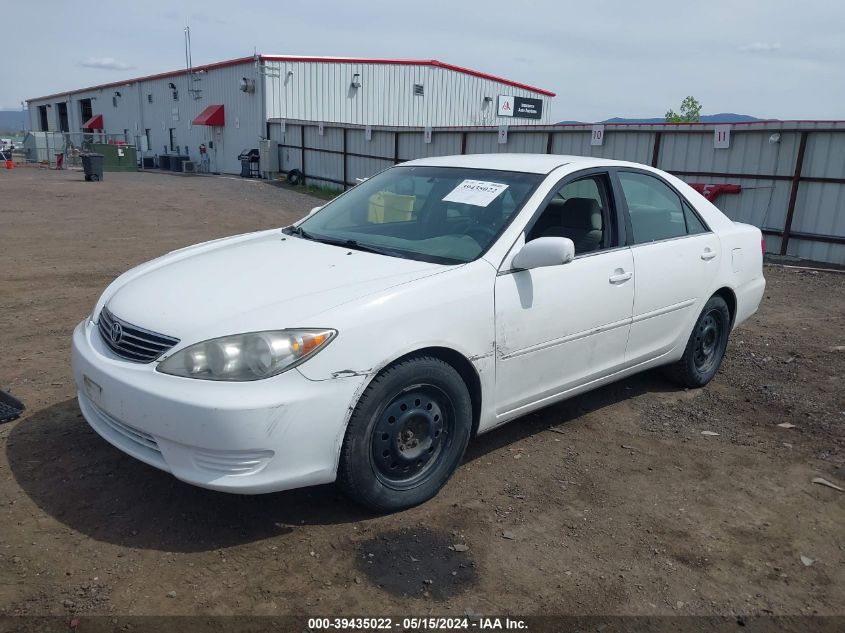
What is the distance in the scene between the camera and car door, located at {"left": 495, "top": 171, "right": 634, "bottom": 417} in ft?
11.9

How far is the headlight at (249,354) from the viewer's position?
2861mm

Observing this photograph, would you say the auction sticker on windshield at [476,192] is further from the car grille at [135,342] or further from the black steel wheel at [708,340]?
the black steel wheel at [708,340]

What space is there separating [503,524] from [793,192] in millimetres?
10651

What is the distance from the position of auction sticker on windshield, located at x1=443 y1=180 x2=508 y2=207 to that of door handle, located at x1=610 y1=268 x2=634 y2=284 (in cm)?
83

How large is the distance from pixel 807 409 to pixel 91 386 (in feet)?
15.1

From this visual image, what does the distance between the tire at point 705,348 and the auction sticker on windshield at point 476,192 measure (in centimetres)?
195

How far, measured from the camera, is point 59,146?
39.4m

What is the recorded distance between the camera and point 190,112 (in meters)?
37.4

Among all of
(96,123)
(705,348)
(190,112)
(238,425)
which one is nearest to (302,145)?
(190,112)

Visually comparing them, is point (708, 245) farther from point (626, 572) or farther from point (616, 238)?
point (626, 572)

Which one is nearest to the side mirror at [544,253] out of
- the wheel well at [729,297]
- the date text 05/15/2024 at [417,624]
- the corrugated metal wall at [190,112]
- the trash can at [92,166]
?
the date text 05/15/2024 at [417,624]

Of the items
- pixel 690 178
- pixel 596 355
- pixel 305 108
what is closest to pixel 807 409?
pixel 596 355

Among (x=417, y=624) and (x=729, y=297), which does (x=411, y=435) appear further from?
(x=729, y=297)

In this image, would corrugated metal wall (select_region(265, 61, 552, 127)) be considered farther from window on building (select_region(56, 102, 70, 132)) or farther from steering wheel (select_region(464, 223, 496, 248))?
window on building (select_region(56, 102, 70, 132))
